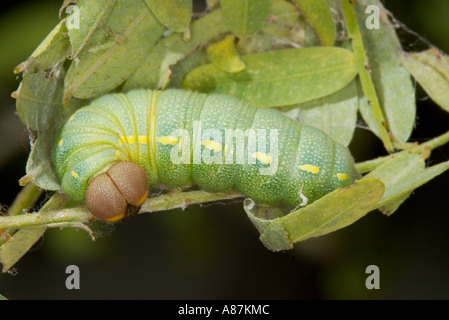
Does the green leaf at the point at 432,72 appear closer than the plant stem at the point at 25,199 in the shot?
No

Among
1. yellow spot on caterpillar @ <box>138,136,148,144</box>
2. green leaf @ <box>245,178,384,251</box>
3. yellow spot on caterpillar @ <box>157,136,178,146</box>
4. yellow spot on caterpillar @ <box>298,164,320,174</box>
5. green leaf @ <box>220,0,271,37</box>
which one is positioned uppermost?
green leaf @ <box>220,0,271,37</box>

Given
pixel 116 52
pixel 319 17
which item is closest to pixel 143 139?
pixel 116 52

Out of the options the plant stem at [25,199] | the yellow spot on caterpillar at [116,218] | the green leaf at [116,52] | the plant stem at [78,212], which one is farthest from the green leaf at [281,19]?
the plant stem at [25,199]

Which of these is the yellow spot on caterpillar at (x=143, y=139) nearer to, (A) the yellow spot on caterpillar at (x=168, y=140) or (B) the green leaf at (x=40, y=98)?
(A) the yellow spot on caterpillar at (x=168, y=140)

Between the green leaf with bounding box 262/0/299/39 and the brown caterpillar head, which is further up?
the green leaf with bounding box 262/0/299/39

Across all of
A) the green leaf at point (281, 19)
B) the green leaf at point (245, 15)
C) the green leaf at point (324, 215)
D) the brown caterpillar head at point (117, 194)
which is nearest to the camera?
the green leaf at point (324, 215)

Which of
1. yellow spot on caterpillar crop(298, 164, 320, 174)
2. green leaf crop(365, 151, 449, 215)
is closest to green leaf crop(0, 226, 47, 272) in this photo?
yellow spot on caterpillar crop(298, 164, 320, 174)

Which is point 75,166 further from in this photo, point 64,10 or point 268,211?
point 268,211

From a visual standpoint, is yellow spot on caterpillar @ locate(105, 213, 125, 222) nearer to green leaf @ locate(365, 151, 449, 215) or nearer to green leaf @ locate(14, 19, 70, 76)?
green leaf @ locate(14, 19, 70, 76)
